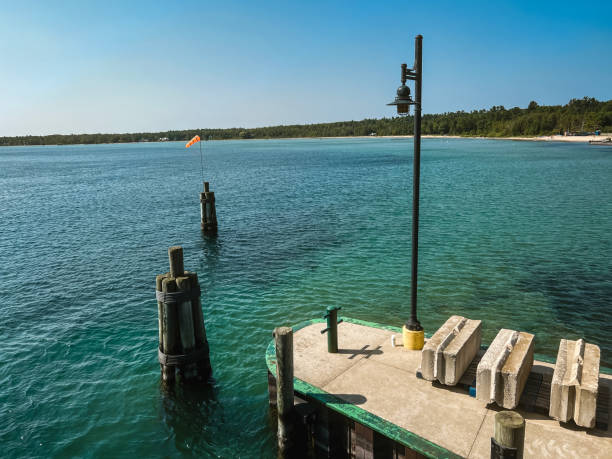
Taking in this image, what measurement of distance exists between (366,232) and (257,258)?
883 cm

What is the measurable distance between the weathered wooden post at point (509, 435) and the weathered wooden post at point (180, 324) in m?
8.01

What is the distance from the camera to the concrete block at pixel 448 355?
820 centimetres

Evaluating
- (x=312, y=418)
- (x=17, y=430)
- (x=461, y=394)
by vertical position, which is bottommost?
(x=17, y=430)

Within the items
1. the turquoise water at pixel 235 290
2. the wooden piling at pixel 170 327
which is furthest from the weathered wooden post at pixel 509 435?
the wooden piling at pixel 170 327

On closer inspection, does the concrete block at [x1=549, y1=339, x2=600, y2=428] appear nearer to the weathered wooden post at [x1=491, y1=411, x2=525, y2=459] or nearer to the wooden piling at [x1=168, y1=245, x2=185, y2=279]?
the weathered wooden post at [x1=491, y1=411, x2=525, y2=459]

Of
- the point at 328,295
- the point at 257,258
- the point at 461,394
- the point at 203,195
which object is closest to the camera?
the point at 461,394

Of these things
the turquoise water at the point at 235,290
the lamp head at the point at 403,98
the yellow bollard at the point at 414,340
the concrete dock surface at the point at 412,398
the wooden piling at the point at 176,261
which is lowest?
the turquoise water at the point at 235,290

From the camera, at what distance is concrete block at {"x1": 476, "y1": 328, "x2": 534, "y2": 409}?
24.5ft

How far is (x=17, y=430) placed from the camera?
35.3 feet

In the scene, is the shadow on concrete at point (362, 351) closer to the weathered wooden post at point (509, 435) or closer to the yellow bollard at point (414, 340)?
the yellow bollard at point (414, 340)

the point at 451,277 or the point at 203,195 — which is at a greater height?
the point at 203,195

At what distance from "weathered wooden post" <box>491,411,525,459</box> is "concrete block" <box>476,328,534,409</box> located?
2275 mm

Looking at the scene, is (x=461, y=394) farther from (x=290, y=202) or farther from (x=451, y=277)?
(x=290, y=202)

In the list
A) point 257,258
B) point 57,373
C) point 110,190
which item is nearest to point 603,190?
point 257,258
